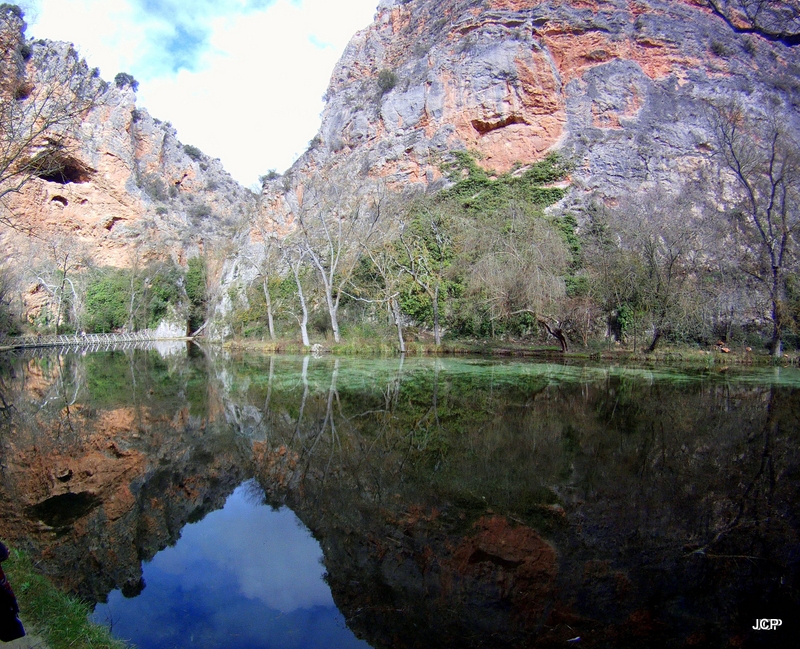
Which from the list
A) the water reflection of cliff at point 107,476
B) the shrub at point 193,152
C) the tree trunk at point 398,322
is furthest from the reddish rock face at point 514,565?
the shrub at point 193,152

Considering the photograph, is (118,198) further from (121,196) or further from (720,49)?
(720,49)

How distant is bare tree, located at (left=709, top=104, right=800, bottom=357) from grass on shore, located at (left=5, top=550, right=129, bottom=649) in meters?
23.3

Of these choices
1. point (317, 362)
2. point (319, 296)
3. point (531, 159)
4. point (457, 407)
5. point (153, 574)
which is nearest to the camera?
point (153, 574)

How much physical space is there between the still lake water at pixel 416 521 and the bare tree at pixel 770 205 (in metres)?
12.8

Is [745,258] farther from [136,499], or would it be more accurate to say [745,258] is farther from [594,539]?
[136,499]

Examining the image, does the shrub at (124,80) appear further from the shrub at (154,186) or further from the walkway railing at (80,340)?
the walkway railing at (80,340)

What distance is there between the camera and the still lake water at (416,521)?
3.55 metres

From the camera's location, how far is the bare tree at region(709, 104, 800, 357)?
1961 centimetres

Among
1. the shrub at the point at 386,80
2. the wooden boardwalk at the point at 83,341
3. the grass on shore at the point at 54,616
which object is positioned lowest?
the grass on shore at the point at 54,616

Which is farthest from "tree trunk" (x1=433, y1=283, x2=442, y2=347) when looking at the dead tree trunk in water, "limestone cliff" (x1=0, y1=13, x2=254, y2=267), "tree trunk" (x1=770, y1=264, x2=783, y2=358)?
"limestone cliff" (x1=0, y1=13, x2=254, y2=267)

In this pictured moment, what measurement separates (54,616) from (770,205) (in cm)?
2488

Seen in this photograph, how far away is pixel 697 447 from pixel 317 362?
52.0ft

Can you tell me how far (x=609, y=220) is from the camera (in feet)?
94.5

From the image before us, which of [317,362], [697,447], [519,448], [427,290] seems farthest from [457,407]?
[427,290]
